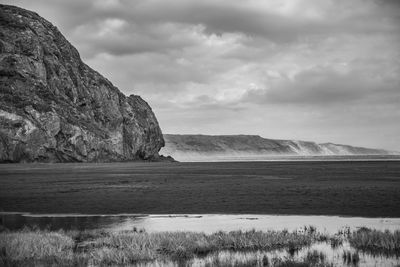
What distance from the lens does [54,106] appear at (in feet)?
465

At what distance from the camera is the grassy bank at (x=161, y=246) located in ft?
56.9

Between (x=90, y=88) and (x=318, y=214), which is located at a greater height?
(x=90, y=88)

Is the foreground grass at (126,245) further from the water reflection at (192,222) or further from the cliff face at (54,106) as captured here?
the cliff face at (54,106)

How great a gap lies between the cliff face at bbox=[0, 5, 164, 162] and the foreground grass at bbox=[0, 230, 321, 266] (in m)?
113

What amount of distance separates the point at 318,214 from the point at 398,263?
15.0 m

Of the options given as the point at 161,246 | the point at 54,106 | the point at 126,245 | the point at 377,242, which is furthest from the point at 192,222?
the point at 54,106

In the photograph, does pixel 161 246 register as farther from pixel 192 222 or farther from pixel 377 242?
pixel 377 242

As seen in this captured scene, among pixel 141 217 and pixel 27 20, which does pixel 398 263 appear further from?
pixel 27 20

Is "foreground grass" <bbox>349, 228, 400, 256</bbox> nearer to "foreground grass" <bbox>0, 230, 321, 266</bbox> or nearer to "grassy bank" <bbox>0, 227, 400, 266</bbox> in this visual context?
"grassy bank" <bbox>0, 227, 400, 266</bbox>

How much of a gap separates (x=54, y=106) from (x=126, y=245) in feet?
427

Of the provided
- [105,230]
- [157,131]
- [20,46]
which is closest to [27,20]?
[20,46]

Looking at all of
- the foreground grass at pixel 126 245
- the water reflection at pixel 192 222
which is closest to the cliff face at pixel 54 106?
the water reflection at pixel 192 222

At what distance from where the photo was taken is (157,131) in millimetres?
199625

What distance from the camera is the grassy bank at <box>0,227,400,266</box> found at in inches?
683
